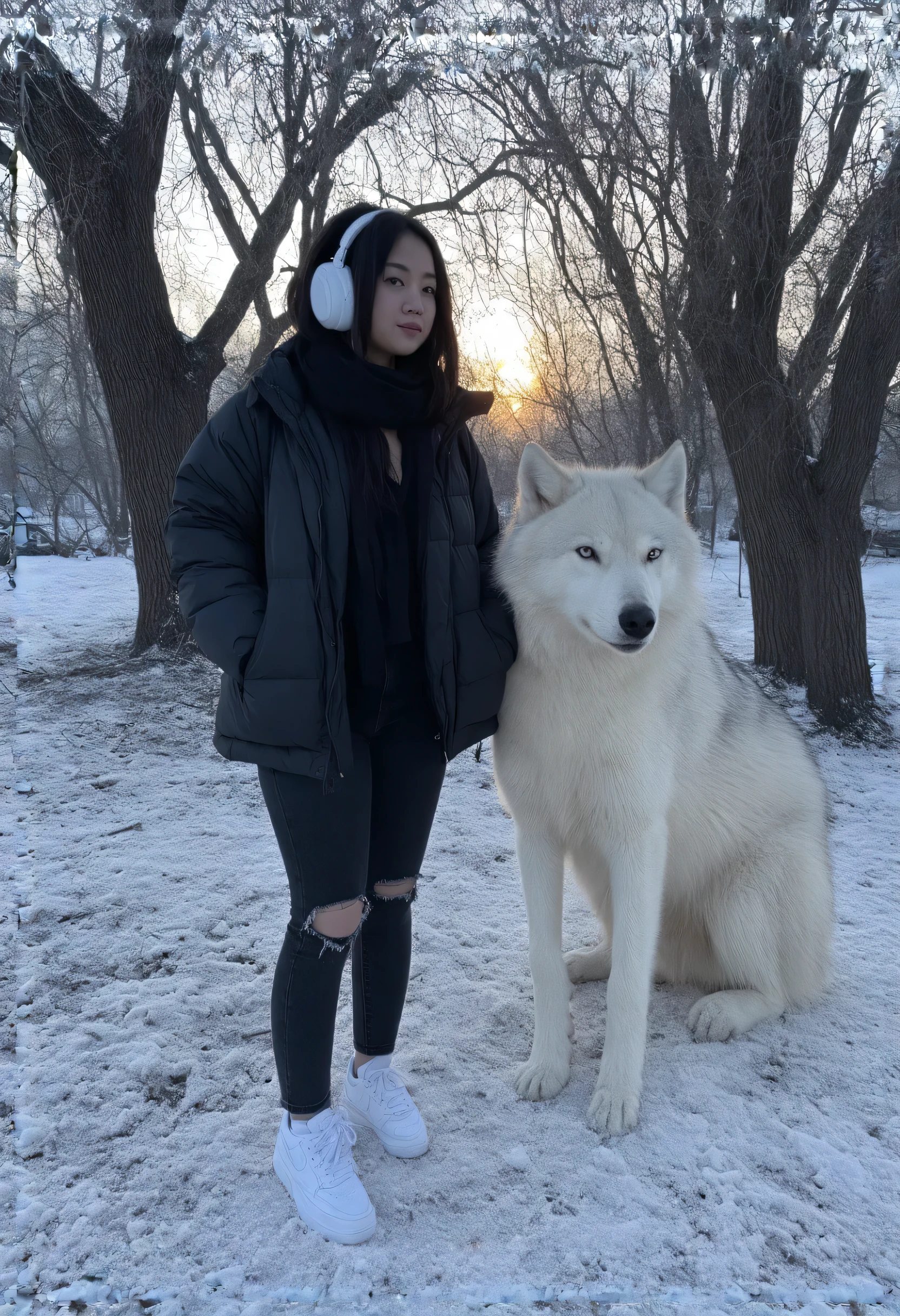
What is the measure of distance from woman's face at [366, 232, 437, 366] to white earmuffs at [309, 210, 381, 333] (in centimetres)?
7

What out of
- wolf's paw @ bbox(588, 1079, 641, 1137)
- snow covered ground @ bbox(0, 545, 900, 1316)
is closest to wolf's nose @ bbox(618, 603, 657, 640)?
wolf's paw @ bbox(588, 1079, 641, 1137)

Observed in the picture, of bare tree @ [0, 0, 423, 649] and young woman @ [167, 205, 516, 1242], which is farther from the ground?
bare tree @ [0, 0, 423, 649]

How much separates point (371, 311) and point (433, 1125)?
2.31m

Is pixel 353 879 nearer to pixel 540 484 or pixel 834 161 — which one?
pixel 540 484

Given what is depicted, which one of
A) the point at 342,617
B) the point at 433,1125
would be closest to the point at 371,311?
the point at 342,617

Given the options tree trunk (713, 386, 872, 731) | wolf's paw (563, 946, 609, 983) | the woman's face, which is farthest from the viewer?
tree trunk (713, 386, 872, 731)

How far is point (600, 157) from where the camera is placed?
6281mm

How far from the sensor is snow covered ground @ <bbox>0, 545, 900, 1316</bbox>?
71.2 inches

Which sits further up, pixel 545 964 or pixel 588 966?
pixel 545 964

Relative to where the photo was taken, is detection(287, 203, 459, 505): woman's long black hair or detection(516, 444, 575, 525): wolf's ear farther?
detection(516, 444, 575, 525): wolf's ear

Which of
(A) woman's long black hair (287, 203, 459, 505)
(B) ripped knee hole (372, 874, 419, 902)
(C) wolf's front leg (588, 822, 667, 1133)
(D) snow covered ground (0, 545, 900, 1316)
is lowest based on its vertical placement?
(D) snow covered ground (0, 545, 900, 1316)

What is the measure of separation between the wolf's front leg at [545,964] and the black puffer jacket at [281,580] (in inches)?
21.8

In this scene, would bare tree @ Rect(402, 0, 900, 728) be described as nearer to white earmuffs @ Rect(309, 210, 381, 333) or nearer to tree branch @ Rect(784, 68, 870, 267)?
tree branch @ Rect(784, 68, 870, 267)

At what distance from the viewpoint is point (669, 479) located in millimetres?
2410
